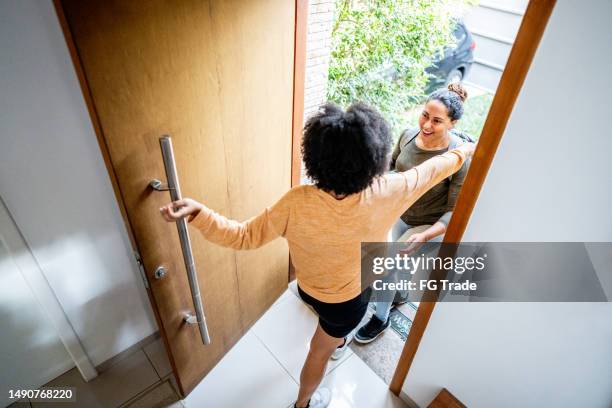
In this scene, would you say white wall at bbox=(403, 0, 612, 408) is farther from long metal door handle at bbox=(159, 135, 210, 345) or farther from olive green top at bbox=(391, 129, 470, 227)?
long metal door handle at bbox=(159, 135, 210, 345)

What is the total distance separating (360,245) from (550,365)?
2.58ft

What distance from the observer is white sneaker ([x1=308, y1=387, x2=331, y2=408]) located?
1.72 metres

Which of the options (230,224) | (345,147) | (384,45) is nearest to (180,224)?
(230,224)

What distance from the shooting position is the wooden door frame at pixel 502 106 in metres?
0.86

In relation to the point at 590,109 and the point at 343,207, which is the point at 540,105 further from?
the point at 343,207

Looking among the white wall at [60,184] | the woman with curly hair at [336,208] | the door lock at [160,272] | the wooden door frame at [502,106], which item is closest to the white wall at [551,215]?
the wooden door frame at [502,106]

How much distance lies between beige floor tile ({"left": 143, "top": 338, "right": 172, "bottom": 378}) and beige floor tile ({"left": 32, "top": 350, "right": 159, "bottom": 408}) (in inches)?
1.0

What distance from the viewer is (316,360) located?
1.50m

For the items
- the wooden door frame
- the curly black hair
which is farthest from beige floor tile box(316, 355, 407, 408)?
the curly black hair

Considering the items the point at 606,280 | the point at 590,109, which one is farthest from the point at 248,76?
the point at 606,280

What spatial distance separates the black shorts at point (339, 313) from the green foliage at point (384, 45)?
1995mm

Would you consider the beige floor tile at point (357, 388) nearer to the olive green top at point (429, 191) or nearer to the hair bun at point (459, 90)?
the olive green top at point (429, 191)

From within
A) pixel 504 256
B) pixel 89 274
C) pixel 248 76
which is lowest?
pixel 89 274

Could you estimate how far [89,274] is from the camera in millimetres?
1604
